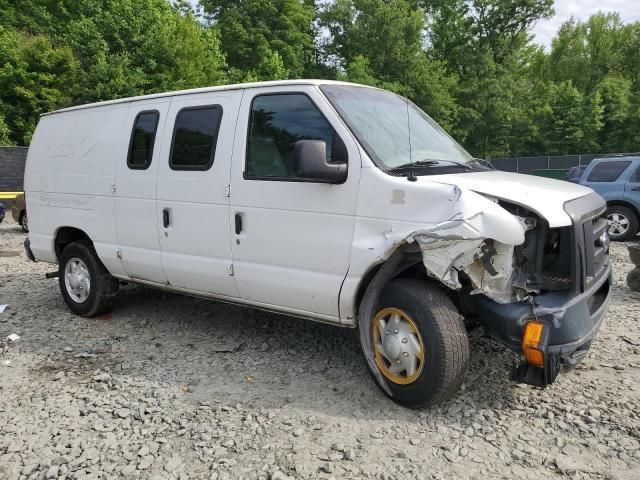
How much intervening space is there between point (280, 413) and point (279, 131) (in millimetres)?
2066

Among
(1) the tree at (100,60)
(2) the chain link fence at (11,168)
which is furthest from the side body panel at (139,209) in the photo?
(1) the tree at (100,60)

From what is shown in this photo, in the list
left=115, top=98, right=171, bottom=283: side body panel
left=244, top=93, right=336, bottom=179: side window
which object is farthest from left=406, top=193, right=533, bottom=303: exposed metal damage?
left=115, top=98, right=171, bottom=283: side body panel

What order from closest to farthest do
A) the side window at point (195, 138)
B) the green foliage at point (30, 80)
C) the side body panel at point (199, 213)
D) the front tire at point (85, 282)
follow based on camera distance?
the side body panel at point (199, 213) → the side window at point (195, 138) → the front tire at point (85, 282) → the green foliage at point (30, 80)

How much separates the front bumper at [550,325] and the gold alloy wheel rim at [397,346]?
469 millimetres

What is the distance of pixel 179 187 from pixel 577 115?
42597 mm

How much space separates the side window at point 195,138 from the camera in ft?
14.8

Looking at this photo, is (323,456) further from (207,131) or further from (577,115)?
(577,115)

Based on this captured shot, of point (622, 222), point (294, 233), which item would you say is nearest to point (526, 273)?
point (294, 233)

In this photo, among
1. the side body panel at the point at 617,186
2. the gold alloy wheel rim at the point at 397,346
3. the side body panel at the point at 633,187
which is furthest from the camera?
the side body panel at the point at 617,186

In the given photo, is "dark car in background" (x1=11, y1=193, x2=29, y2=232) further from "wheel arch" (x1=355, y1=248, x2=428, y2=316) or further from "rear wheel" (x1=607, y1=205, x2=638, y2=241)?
"rear wheel" (x1=607, y1=205, x2=638, y2=241)

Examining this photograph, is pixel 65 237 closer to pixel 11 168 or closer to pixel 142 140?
pixel 142 140

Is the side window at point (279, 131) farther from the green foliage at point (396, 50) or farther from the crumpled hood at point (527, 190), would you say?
the green foliage at point (396, 50)

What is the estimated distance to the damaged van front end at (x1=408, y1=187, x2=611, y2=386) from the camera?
3.16 meters

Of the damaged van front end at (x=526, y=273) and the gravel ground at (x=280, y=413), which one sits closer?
the gravel ground at (x=280, y=413)
